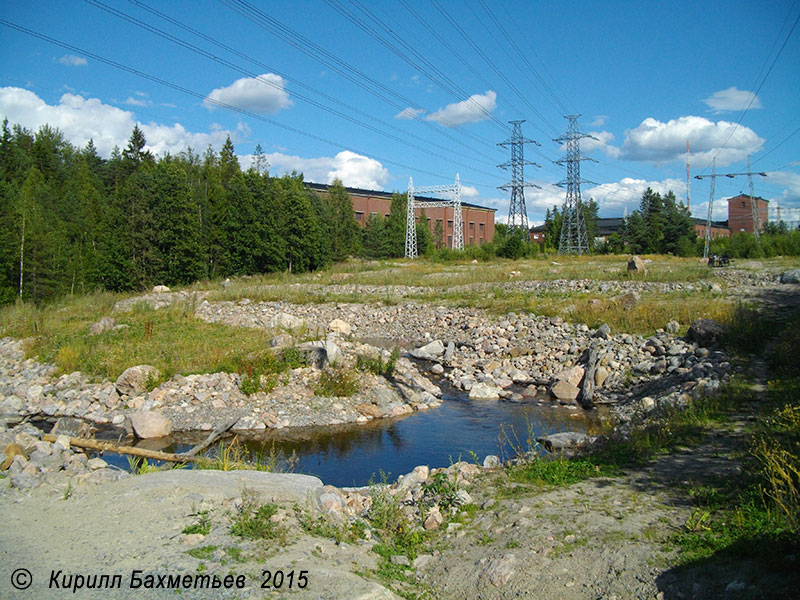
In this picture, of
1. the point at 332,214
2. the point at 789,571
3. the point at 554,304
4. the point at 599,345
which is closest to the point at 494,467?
the point at 789,571

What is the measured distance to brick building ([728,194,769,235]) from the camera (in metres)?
86.5

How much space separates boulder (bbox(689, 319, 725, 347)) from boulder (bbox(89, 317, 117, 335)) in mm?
18022

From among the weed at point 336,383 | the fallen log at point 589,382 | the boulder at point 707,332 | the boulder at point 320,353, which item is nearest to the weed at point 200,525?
the weed at point 336,383

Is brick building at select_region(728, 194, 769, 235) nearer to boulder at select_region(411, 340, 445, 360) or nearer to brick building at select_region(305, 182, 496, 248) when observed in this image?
brick building at select_region(305, 182, 496, 248)

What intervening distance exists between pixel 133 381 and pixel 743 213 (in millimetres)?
99030

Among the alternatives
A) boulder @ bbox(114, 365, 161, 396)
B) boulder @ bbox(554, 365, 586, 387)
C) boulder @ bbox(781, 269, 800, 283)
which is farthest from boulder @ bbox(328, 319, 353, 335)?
boulder @ bbox(781, 269, 800, 283)

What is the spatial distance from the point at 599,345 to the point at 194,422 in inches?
455

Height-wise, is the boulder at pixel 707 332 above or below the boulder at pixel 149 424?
above

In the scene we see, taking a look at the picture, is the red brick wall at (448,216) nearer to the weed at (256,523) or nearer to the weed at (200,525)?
the weed at (256,523)

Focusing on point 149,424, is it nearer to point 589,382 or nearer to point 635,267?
point 589,382

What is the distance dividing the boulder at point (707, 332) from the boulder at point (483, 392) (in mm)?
5684

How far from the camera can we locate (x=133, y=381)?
12758 millimetres

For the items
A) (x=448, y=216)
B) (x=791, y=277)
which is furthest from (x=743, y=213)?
(x=791, y=277)

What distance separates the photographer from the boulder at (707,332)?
14703 mm
